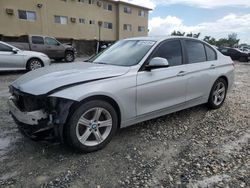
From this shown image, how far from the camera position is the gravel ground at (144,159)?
2.59 m

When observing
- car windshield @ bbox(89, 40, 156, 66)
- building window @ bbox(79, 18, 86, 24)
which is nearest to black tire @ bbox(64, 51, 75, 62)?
car windshield @ bbox(89, 40, 156, 66)

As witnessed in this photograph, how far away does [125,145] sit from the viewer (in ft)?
11.2

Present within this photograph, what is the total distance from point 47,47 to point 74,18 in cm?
1370

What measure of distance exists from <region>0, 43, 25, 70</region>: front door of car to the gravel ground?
19.2 ft

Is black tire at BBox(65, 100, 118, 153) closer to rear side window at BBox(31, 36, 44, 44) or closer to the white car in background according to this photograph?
the white car in background

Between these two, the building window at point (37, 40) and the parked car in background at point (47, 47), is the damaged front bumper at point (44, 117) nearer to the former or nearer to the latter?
the parked car in background at point (47, 47)

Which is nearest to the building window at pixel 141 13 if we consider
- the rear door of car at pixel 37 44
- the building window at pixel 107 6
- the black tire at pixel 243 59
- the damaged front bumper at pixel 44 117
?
the building window at pixel 107 6

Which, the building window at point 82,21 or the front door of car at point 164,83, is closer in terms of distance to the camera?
the front door of car at point 164,83

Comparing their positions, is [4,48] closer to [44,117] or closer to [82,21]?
[44,117]

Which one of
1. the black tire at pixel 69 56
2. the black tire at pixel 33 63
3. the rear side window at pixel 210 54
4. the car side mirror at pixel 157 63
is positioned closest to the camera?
the car side mirror at pixel 157 63

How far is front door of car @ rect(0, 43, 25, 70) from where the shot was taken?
30.1 ft

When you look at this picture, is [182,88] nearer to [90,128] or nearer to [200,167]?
[200,167]

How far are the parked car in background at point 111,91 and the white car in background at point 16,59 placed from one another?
644cm

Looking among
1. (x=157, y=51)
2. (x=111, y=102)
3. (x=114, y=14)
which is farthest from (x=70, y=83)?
(x=114, y=14)
